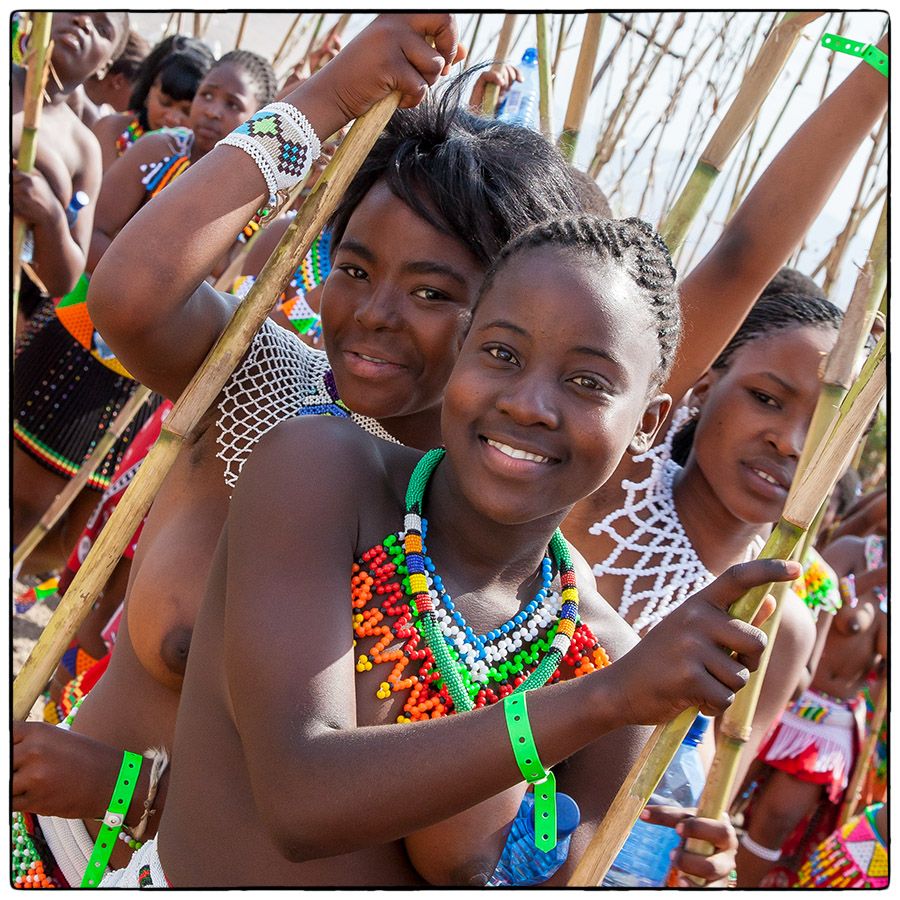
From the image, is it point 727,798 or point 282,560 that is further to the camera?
point 727,798

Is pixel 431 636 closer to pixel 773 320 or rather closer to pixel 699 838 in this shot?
pixel 699 838

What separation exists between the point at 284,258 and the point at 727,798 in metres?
1.12

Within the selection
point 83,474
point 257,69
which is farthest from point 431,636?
point 257,69

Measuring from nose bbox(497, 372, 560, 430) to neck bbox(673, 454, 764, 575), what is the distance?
1.05 m

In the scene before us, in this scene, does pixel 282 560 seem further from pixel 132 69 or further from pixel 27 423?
pixel 132 69

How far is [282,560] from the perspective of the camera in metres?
1.31

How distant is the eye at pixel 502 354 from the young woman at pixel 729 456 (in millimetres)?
818

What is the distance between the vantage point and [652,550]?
2311 millimetres

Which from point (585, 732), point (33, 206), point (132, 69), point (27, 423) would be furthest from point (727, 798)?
point (132, 69)

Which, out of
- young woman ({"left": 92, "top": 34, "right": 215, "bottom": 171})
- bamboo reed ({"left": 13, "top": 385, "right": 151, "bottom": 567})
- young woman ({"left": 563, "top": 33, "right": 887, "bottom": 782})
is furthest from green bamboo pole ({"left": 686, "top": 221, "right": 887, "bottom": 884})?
young woman ({"left": 92, "top": 34, "right": 215, "bottom": 171})

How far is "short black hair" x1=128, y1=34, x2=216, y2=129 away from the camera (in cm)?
498

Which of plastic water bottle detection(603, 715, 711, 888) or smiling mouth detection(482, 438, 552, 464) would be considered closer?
smiling mouth detection(482, 438, 552, 464)

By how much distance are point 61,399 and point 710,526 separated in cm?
243

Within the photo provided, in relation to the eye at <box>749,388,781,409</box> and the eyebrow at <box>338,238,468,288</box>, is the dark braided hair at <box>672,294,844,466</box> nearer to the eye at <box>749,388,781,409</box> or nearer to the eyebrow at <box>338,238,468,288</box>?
the eye at <box>749,388,781,409</box>
